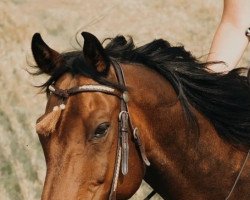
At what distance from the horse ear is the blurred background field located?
13.9 ft

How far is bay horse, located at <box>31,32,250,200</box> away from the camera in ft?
9.04

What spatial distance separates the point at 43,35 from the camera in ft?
33.9

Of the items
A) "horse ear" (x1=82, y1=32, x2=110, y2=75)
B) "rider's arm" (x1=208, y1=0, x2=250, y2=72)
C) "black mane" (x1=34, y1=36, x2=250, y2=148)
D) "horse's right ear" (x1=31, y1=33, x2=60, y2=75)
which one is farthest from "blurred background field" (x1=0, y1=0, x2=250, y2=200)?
"horse ear" (x1=82, y1=32, x2=110, y2=75)

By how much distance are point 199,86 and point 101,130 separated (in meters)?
0.73

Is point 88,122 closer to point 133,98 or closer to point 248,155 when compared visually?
point 133,98

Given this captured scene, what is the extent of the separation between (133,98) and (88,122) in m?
0.33

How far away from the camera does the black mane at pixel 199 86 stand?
3.16m

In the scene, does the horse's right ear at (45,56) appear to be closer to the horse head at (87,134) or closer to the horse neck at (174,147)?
the horse head at (87,134)

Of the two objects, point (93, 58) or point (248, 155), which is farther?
point (248, 155)

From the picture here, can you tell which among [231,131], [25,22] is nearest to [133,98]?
[231,131]

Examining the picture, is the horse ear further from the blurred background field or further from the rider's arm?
the blurred background field

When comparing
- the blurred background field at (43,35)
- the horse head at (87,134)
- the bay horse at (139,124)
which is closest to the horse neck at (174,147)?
the bay horse at (139,124)

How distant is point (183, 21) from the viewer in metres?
11.7

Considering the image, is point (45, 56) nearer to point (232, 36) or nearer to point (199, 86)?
point (199, 86)
